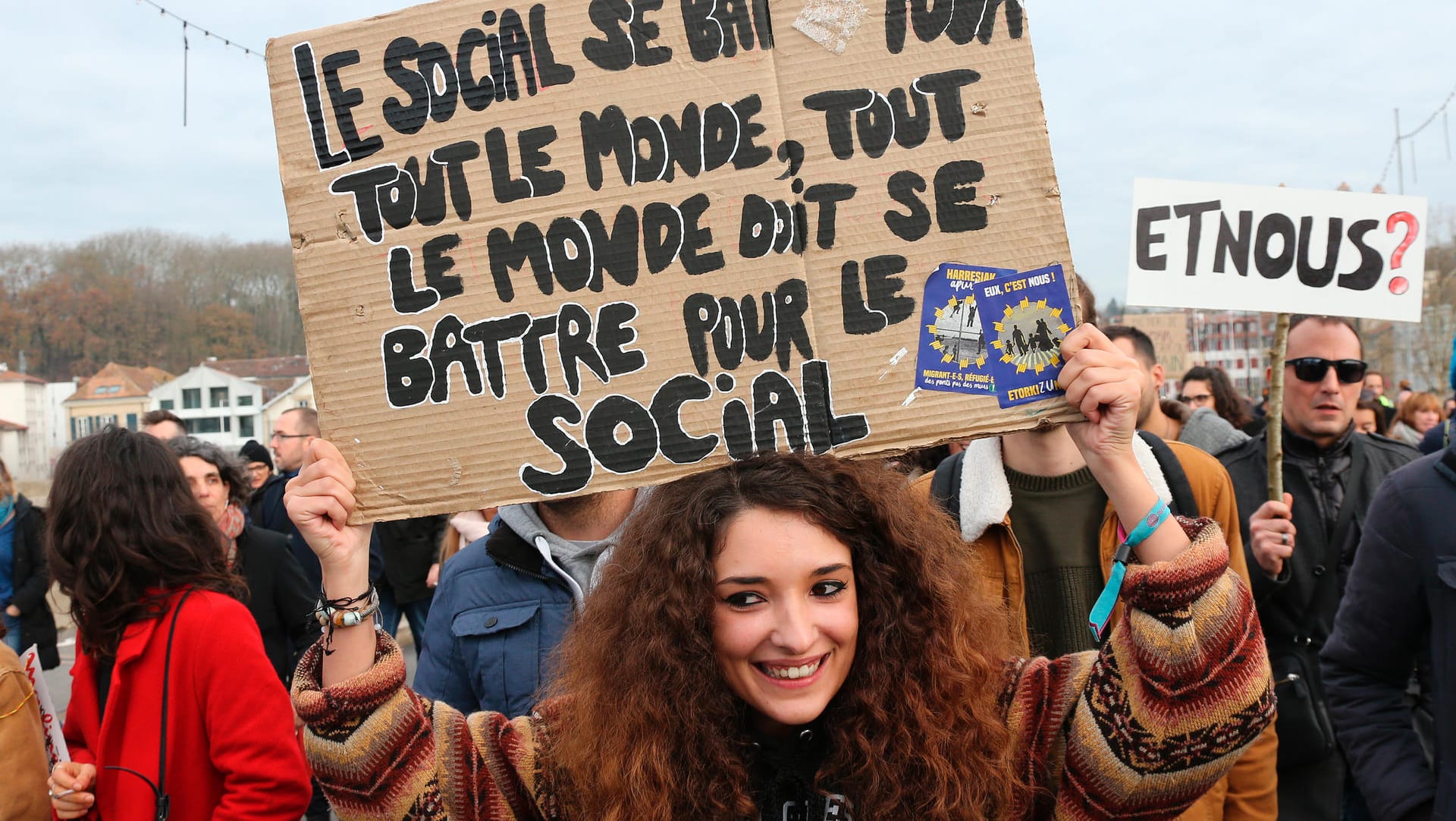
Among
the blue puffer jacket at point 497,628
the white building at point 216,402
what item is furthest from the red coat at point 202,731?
the white building at point 216,402

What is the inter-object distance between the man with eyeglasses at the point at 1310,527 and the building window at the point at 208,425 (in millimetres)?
76236

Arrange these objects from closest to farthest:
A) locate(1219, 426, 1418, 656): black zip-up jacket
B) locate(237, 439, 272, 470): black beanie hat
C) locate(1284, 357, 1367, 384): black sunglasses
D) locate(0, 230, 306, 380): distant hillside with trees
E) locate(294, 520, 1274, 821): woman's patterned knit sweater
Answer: locate(294, 520, 1274, 821): woman's patterned knit sweater → locate(1219, 426, 1418, 656): black zip-up jacket → locate(1284, 357, 1367, 384): black sunglasses → locate(237, 439, 272, 470): black beanie hat → locate(0, 230, 306, 380): distant hillside with trees

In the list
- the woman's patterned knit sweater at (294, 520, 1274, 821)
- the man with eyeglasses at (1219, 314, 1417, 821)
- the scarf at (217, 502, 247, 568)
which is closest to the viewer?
the woman's patterned knit sweater at (294, 520, 1274, 821)

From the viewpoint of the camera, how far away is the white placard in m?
2.86

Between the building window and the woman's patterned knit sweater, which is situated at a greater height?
the woman's patterned knit sweater

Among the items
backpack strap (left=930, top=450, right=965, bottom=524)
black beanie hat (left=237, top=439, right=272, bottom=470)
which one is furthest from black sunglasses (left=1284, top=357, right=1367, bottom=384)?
black beanie hat (left=237, top=439, right=272, bottom=470)

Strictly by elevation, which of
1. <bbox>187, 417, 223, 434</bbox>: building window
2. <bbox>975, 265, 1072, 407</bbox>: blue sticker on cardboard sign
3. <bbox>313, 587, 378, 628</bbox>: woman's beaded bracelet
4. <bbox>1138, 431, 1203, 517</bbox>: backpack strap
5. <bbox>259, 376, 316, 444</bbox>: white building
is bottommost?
<bbox>187, 417, 223, 434</bbox>: building window

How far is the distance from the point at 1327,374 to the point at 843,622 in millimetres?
3098

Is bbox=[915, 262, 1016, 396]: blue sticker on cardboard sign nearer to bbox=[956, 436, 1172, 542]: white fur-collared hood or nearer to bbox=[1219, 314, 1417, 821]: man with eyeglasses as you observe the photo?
bbox=[956, 436, 1172, 542]: white fur-collared hood

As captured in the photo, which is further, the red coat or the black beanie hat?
the black beanie hat

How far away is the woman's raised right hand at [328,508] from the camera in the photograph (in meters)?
2.01

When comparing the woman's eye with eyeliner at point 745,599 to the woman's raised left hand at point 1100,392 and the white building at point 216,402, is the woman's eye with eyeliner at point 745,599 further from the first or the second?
the white building at point 216,402

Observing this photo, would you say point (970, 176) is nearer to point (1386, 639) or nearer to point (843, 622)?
point (843, 622)

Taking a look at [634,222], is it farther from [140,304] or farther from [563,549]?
[140,304]
